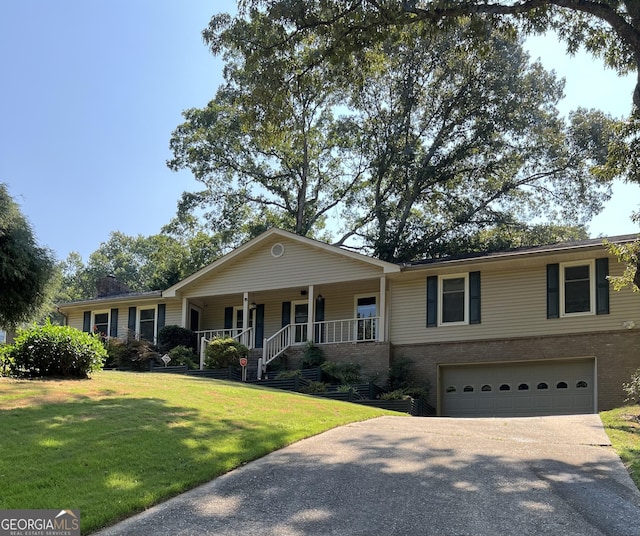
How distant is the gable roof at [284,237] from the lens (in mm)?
21703

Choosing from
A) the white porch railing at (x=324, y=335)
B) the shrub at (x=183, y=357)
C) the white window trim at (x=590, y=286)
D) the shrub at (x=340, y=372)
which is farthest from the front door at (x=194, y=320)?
the white window trim at (x=590, y=286)

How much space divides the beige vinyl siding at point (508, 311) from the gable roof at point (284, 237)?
108 cm

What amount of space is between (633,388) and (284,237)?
12.9 metres

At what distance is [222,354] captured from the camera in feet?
69.3

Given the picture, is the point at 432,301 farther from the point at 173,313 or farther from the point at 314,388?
the point at 173,313

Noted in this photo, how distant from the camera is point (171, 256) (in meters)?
38.1

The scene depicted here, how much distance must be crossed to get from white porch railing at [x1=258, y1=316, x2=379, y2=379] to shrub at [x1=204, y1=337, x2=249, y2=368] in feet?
2.64

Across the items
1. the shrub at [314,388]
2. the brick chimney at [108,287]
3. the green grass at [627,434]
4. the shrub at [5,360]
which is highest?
the brick chimney at [108,287]

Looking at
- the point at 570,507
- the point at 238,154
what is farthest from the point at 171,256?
the point at 570,507

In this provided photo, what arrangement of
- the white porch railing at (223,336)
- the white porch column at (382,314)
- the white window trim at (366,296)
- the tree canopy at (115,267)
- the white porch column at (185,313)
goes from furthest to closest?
the tree canopy at (115,267) → the white porch column at (185,313) → the white window trim at (366,296) → the white porch railing at (223,336) → the white porch column at (382,314)

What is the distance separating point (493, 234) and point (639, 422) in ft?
68.9

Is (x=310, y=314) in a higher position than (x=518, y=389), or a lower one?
higher

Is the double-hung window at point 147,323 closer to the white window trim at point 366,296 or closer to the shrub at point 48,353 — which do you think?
the white window trim at point 366,296

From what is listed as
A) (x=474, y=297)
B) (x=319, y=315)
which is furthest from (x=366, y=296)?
(x=474, y=297)
